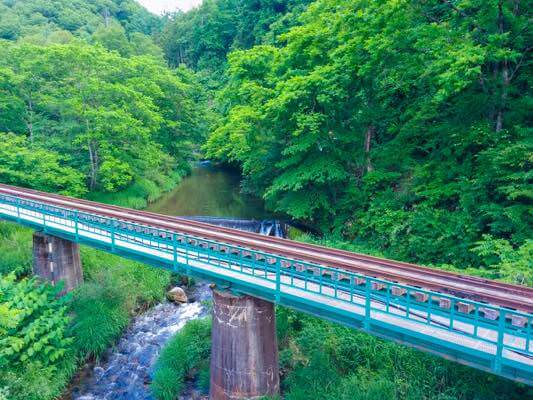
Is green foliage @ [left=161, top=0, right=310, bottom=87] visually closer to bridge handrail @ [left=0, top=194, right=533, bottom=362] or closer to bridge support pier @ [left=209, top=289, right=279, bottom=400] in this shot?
bridge handrail @ [left=0, top=194, right=533, bottom=362]

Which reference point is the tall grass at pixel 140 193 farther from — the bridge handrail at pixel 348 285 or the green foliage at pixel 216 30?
the green foliage at pixel 216 30

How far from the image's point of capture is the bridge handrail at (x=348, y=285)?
6.97 metres

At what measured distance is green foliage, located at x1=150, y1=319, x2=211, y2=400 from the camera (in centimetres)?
1146

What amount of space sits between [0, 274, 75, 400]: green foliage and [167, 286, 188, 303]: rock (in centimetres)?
431

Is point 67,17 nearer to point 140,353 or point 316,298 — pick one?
point 140,353

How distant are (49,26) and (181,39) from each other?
2655 cm

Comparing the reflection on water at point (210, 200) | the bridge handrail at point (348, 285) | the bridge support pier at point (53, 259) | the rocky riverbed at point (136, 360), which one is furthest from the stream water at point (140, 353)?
the reflection on water at point (210, 200)

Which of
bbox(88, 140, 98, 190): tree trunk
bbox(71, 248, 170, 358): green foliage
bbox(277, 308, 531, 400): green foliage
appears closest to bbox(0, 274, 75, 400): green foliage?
bbox(71, 248, 170, 358): green foliage

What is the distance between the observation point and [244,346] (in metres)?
10.1

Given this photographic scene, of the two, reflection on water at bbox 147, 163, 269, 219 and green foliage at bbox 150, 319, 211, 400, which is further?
reflection on water at bbox 147, 163, 269, 219

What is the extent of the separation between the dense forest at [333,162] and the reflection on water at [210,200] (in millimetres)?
1833

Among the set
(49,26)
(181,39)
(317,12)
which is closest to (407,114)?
(317,12)

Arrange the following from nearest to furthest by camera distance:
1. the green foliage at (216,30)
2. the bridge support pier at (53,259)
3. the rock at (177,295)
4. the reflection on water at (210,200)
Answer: the bridge support pier at (53,259) < the rock at (177,295) < the reflection on water at (210,200) < the green foliage at (216,30)

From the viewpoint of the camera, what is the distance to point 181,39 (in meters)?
78.9
